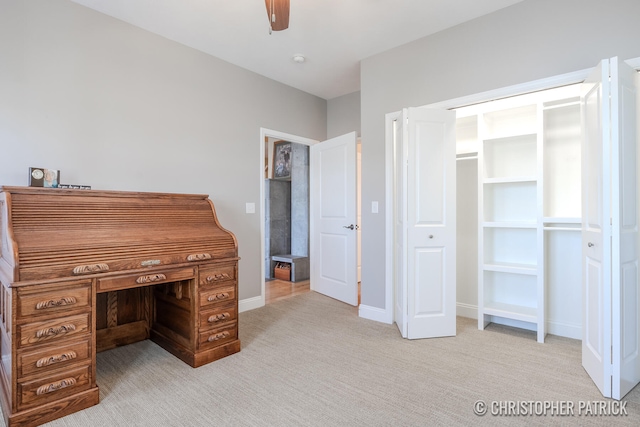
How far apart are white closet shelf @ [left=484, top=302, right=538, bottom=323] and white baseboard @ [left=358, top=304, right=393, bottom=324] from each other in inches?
35.9

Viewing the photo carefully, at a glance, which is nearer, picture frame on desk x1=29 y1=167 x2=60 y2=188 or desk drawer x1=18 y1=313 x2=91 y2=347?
desk drawer x1=18 y1=313 x2=91 y2=347

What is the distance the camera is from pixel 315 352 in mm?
2561

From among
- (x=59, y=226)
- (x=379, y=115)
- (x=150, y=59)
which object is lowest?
(x=59, y=226)

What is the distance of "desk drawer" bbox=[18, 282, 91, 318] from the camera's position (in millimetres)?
1660

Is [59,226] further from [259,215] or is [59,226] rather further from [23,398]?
[259,215]

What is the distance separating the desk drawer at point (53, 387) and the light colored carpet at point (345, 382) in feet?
0.45

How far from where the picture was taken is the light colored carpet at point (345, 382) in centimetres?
175

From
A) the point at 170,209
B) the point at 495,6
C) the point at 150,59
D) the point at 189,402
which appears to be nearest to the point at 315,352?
the point at 189,402

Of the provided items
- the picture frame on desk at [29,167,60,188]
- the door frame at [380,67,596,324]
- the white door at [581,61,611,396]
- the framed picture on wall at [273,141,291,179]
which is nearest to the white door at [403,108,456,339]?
the door frame at [380,67,596,324]

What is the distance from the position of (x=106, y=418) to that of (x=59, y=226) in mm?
1130

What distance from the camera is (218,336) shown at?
8.04 ft

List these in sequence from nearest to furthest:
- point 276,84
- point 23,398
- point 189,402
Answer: point 23,398
point 189,402
point 276,84

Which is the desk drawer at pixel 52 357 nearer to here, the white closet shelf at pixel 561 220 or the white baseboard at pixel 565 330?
the white closet shelf at pixel 561 220

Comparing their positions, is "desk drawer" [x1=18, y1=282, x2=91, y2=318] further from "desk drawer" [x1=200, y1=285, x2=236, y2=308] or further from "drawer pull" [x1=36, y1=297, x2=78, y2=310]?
"desk drawer" [x1=200, y1=285, x2=236, y2=308]
